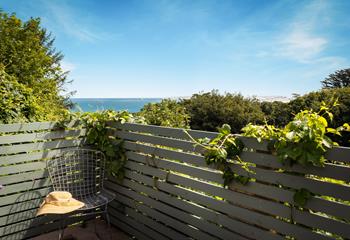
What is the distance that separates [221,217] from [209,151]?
582mm

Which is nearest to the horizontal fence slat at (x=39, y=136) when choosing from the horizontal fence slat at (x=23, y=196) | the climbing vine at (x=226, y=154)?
the horizontal fence slat at (x=23, y=196)

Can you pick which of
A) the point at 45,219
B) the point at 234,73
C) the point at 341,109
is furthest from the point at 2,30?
the point at 341,109

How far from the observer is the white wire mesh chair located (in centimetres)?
330

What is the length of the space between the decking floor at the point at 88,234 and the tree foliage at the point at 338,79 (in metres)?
38.4

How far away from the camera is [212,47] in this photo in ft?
55.2

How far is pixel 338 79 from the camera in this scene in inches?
1417

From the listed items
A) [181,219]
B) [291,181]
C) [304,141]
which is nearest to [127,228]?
[181,219]

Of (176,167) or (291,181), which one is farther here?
(176,167)

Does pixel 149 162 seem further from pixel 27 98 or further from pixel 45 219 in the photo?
pixel 27 98

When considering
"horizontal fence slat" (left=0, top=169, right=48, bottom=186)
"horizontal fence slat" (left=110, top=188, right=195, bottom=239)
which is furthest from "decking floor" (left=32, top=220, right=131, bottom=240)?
"horizontal fence slat" (left=0, top=169, right=48, bottom=186)

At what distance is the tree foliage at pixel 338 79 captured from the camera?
35188 millimetres

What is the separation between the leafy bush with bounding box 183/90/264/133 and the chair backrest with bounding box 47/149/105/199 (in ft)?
55.6

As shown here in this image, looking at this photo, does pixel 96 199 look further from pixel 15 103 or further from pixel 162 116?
pixel 162 116

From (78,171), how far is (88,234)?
78cm
